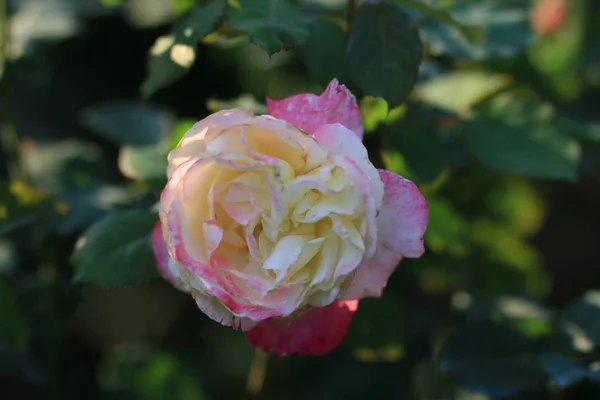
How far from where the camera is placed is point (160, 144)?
4.06ft

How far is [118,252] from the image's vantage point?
894 mm

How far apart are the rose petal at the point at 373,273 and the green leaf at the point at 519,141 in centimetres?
39

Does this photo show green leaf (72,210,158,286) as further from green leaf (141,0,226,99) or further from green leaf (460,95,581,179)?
green leaf (460,95,581,179)

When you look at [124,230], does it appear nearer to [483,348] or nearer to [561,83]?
[483,348]

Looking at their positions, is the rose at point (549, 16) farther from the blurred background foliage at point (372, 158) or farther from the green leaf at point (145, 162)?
the green leaf at point (145, 162)

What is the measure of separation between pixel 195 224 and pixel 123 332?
1.34 m

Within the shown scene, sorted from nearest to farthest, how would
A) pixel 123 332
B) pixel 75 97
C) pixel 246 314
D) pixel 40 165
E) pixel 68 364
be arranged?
1. pixel 246 314
2. pixel 40 165
3. pixel 68 364
4. pixel 75 97
5. pixel 123 332

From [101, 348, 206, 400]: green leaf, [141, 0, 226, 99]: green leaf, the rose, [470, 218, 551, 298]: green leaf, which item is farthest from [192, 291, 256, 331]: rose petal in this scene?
the rose

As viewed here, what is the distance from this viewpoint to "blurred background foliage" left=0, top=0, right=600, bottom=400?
93cm

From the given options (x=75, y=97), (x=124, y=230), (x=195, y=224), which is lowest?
(x=75, y=97)

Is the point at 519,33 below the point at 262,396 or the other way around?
the other way around

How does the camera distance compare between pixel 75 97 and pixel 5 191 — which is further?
pixel 75 97

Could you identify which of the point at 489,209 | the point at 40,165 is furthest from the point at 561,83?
the point at 40,165

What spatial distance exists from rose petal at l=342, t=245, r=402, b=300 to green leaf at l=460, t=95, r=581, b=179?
39 cm
